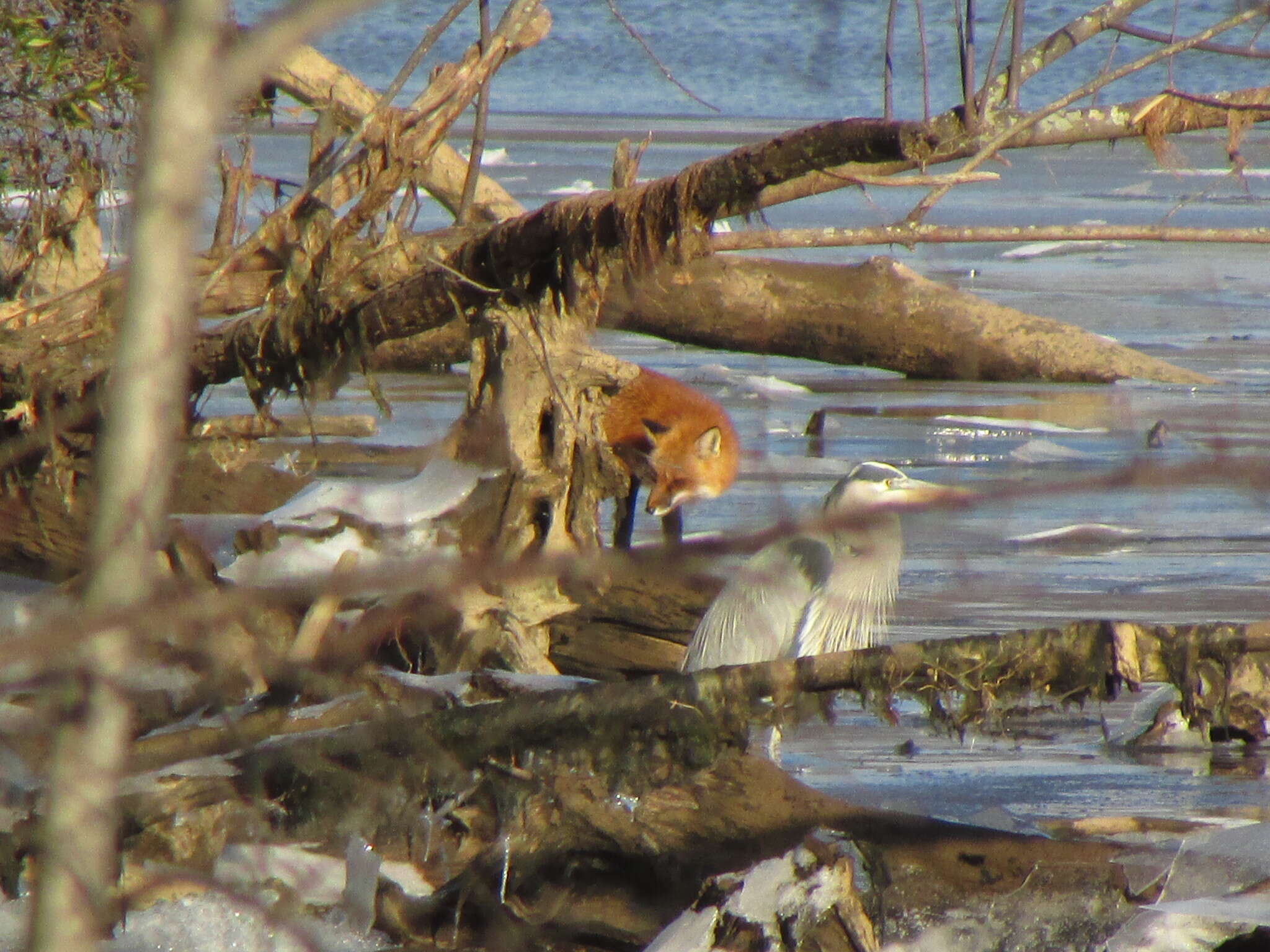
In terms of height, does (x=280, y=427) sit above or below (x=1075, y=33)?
below

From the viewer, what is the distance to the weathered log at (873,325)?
8039 millimetres

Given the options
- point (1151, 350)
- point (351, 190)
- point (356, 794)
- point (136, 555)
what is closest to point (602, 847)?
point (356, 794)

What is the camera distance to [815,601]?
485cm

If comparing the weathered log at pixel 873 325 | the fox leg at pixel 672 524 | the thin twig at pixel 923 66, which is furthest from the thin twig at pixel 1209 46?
the weathered log at pixel 873 325

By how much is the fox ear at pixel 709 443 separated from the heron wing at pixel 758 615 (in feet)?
2.95

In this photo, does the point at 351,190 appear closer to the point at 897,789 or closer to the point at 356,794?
the point at 356,794

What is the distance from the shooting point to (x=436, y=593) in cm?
121

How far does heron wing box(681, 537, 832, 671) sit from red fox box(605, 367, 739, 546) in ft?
3.00

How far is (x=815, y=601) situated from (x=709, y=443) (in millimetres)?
1155

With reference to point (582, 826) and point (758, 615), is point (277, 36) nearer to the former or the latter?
point (582, 826)

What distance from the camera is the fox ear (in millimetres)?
5828

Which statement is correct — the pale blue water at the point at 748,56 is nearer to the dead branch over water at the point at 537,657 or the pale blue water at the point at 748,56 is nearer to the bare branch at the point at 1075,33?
the bare branch at the point at 1075,33

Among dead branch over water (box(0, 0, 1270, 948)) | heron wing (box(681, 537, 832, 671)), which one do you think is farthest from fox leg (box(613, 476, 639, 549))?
dead branch over water (box(0, 0, 1270, 948))

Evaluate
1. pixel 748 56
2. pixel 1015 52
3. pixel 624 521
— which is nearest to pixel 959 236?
pixel 1015 52
